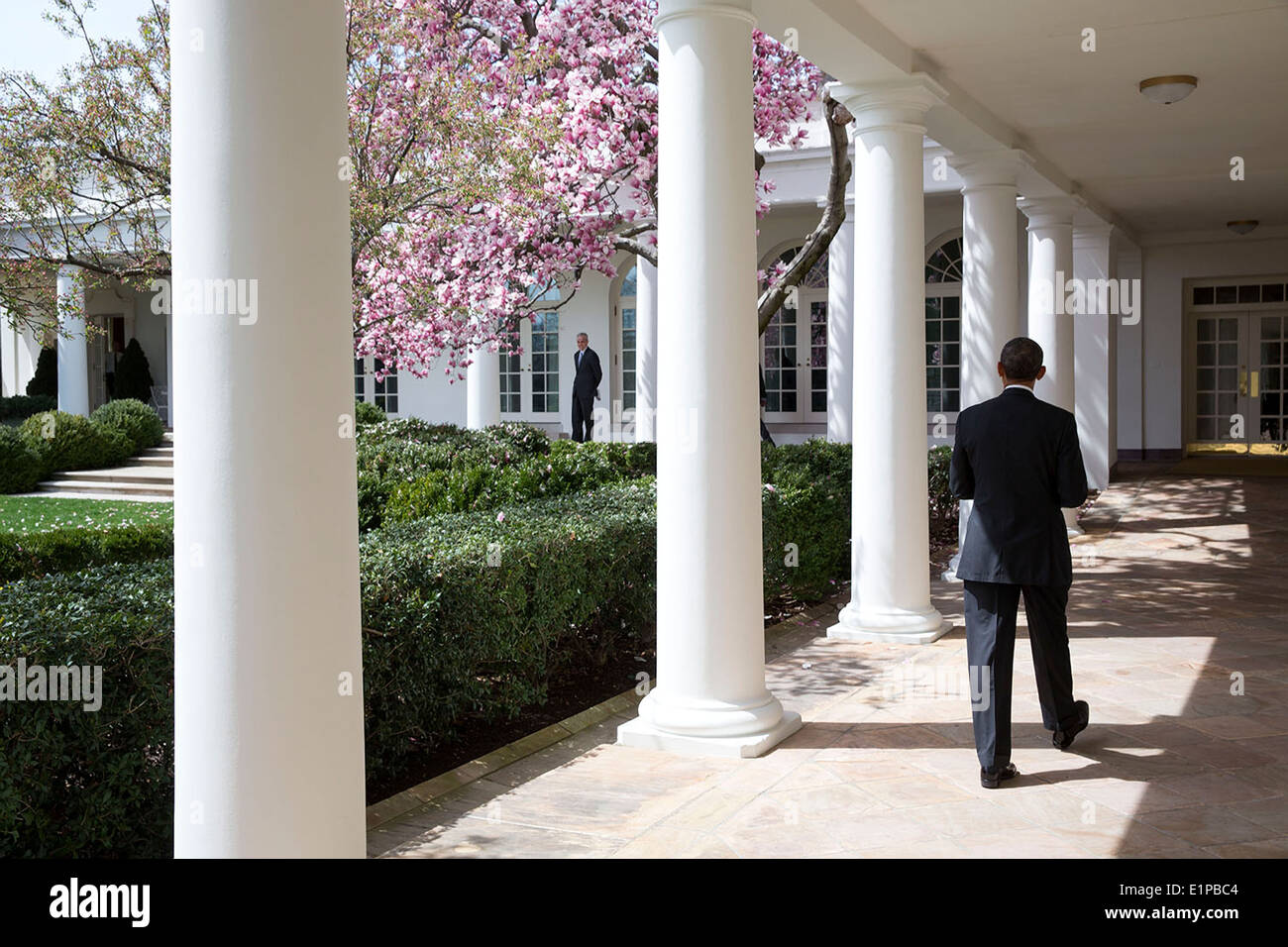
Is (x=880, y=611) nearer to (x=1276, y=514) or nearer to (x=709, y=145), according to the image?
(x=709, y=145)

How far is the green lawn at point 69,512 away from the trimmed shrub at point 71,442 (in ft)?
4.97

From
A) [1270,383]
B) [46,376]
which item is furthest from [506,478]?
[46,376]

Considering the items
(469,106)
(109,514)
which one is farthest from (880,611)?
(109,514)

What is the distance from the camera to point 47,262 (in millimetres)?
9695

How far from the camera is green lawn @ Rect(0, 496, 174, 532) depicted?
505 inches

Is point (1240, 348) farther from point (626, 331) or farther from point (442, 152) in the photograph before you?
point (442, 152)

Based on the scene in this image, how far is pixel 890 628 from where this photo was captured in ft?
26.4

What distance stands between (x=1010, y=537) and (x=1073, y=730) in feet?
3.49

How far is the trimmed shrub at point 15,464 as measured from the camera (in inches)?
656

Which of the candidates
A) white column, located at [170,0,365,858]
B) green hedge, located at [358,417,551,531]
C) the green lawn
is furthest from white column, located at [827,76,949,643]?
the green lawn

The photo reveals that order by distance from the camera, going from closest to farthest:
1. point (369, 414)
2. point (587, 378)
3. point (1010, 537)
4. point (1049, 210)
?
point (1010, 537) → point (1049, 210) → point (369, 414) → point (587, 378)

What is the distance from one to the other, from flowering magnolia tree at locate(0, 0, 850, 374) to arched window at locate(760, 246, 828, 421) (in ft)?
32.1

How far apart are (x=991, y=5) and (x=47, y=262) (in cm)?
742

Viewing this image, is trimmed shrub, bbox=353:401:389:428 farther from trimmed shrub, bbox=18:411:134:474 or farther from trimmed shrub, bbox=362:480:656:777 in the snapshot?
trimmed shrub, bbox=362:480:656:777
